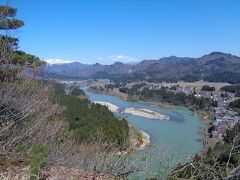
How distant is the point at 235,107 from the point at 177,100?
13.4 m

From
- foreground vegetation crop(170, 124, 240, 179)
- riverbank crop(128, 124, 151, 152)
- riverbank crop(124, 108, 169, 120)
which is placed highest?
foreground vegetation crop(170, 124, 240, 179)

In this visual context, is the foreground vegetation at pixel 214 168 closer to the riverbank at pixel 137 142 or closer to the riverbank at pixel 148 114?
the riverbank at pixel 137 142

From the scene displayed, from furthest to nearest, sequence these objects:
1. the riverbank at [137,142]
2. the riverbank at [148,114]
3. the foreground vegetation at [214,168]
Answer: the riverbank at [148,114] → the riverbank at [137,142] → the foreground vegetation at [214,168]

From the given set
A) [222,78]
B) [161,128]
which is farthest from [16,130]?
[222,78]

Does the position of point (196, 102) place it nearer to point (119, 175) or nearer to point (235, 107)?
point (235, 107)

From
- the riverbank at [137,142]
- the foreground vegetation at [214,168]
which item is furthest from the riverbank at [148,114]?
the foreground vegetation at [214,168]

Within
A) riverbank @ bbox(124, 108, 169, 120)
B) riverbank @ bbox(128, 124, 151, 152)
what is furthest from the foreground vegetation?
riverbank @ bbox(124, 108, 169, 120)

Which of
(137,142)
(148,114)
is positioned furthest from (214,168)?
(148,114)

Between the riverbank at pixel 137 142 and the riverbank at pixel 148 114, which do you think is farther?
the riverbank at pixel 148 114

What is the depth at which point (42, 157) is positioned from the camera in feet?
15.3

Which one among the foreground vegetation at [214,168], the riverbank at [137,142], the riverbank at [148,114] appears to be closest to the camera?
the foreground vegetation at [214,168]

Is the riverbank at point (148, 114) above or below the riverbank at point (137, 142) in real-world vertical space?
below

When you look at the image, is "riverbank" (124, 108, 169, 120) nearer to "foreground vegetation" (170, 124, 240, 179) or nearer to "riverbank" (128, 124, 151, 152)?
"riverbank" (128, 124, 151, 152)

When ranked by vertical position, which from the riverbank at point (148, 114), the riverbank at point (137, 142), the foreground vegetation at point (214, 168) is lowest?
the riverbank at point (148, 114)
